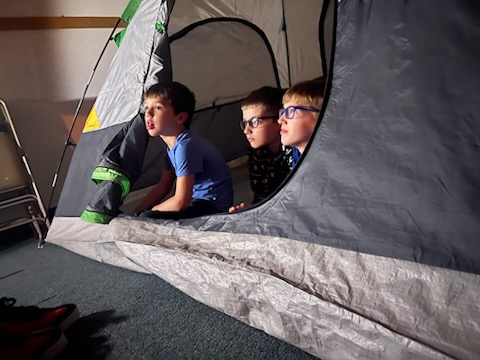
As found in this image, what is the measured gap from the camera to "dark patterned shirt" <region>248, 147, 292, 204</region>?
4.77 ft

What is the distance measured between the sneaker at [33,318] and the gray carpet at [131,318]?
5 cm

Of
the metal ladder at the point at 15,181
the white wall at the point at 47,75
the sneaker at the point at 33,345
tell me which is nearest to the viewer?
the sneaker at the point at 33,345

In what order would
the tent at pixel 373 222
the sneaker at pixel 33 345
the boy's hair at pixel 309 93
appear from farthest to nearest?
1. the boy's hair at pixel 309 93
2. the sneaker at pixel 33 345
3. the tent at pixel 373 222

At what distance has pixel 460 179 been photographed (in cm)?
62

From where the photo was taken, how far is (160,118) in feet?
4.30

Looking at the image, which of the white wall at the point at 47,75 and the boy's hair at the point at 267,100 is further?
the white wall at the point at 47,75

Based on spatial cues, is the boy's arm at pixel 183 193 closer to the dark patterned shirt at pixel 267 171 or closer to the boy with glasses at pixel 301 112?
the dark patterned shirt at pixel 267 171

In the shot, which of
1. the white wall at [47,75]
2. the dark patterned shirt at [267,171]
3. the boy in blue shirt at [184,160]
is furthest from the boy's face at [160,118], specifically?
the white wall at [47,75]

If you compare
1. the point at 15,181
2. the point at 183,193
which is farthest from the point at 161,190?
the point at 15,181

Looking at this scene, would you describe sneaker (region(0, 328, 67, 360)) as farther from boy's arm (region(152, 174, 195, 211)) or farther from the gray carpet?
boy's arm (region(152, 174, 195, 211))

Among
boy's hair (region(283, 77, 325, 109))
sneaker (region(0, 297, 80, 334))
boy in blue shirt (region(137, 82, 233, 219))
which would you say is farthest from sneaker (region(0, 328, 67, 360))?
boy's hair (region(283, 77, 325, 109))

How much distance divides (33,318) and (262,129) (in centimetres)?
91

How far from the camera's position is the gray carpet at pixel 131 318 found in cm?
90

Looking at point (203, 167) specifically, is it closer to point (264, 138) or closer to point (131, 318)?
point (264, 138)
